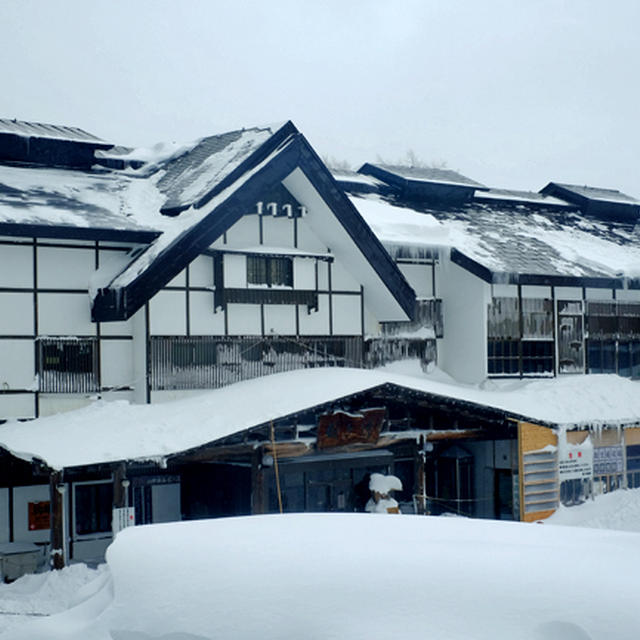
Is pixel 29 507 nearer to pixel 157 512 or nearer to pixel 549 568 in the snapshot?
pixel 157 512

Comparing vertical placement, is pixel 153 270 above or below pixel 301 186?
below

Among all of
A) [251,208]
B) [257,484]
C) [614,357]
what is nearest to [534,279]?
[614,357]

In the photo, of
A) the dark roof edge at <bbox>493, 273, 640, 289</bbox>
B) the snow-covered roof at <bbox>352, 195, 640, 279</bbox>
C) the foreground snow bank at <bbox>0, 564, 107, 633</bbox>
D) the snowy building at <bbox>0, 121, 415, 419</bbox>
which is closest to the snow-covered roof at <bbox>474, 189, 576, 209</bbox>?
the snow-covered roof at <bbox>352, 195, 640, 279</bbox>

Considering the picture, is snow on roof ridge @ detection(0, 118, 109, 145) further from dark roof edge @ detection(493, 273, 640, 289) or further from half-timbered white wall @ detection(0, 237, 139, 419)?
dark roof edge @ detection(493, 273, 640, 289)

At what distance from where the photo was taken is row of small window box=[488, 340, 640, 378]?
23984mm

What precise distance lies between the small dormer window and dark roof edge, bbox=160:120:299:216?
177 centimetres

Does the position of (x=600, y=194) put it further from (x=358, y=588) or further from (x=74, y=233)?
(x=358, y=588)

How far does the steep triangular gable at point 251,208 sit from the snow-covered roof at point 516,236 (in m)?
1.76

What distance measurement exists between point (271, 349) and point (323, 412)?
311 centimetres

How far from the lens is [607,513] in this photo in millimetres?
21266

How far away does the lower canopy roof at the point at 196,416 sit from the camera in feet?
51.2

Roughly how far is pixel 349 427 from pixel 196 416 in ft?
10.7

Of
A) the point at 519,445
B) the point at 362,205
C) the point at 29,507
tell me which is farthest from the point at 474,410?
the point at 29,507

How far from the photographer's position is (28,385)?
711 inches
